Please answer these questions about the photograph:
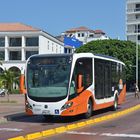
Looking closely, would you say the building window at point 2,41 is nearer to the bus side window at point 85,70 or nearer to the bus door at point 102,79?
the bus door at point 102,79

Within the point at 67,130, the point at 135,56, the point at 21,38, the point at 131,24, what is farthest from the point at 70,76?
the point at 131,24

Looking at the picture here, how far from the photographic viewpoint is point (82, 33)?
159m

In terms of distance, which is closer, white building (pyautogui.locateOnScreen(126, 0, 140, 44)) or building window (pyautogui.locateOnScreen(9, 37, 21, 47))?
building window (pyautogui.locateOnScreen(9, 37, 21, 47))

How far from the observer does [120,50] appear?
271 ft

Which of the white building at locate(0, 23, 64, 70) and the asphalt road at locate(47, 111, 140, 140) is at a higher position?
the white building at locate(0, 23, 64, 70)

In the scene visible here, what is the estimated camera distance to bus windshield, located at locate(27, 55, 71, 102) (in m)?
19.7

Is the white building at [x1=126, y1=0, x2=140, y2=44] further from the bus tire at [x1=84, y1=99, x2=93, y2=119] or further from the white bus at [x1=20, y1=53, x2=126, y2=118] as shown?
the white bus at [x1=20, y1=53, x2=126, y2=118]

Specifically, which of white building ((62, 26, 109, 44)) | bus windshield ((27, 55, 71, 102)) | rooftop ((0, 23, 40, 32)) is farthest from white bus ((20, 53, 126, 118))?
white building ((62, 26, 109, 44))

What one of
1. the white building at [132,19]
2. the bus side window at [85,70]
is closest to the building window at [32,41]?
the white building at [132,19]

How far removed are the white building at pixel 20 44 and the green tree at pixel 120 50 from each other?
12.9 meters

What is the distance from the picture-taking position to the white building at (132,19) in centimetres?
11388

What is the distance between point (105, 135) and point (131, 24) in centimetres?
10168

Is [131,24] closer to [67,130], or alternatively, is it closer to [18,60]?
[18,60]

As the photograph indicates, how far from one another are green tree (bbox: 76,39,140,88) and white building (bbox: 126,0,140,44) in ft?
94.9
